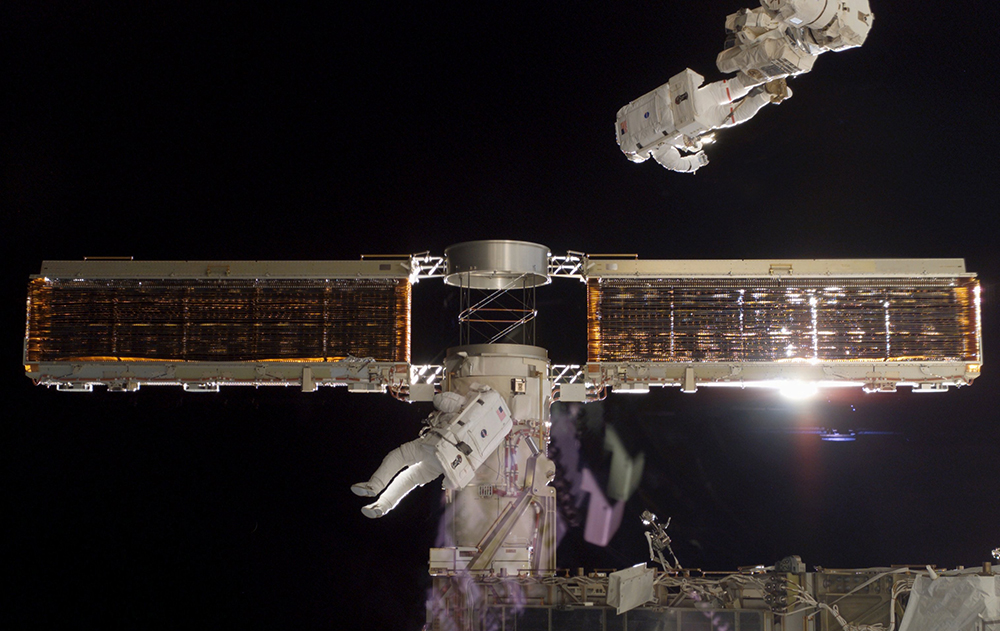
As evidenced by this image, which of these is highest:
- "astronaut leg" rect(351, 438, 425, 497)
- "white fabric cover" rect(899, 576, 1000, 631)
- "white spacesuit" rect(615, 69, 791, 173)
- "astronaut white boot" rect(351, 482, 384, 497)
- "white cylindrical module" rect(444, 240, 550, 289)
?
"white spacesuit" rect(615, 69, 791, 173)

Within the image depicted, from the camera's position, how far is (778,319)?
10.8 m

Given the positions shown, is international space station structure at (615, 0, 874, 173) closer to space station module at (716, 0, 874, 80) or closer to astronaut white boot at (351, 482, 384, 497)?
space station module at (716, 0, 874, 80)

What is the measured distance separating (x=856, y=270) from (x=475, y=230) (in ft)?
15.5

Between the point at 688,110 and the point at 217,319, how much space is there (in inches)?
237

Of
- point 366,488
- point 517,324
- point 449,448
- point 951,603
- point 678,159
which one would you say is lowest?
point 951,603

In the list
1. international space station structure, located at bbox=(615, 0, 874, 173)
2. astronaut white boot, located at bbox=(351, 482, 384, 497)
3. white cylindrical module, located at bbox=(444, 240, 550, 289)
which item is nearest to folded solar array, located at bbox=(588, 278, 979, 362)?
white cylindrical module, located at bbox=(444, 240, 550, 289)

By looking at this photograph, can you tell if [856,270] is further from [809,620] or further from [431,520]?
[431,520]

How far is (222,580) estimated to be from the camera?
460 inches

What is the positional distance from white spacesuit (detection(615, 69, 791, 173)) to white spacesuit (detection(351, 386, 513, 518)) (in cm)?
305

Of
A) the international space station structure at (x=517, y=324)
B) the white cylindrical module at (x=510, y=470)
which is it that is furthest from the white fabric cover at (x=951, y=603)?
the international space station structure at (x=517, y=324)

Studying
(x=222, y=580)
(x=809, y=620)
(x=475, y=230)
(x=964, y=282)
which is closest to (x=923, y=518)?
(x=964, y=282)

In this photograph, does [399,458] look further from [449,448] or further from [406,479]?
[449,448]

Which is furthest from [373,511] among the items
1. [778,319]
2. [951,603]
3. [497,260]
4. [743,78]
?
[743,78]

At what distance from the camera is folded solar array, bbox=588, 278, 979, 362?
1067cm
